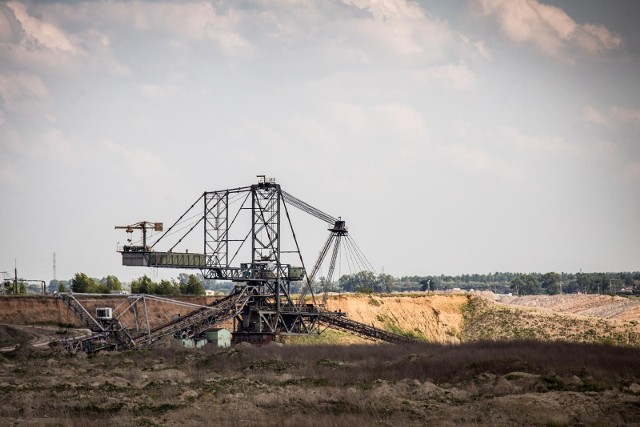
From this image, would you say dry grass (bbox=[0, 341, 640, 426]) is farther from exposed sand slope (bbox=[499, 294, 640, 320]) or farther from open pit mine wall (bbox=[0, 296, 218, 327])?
exposed sand slope (bbox=[499, 294, 640, 320])

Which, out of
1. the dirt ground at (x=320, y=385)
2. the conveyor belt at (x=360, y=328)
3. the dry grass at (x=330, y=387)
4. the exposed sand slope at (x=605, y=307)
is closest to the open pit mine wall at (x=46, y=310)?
the dirt ground at (x=320, y=385)

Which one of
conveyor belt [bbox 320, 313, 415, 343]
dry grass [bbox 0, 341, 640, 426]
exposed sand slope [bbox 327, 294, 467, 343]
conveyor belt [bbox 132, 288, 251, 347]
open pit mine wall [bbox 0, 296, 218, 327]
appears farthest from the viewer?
exposed sand slope [bbox 327, 294, 467, 343]

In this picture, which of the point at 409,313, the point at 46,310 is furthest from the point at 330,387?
the point at 409,313

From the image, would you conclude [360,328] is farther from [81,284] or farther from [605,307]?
[605,307]

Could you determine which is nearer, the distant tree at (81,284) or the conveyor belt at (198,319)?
the conveyor belt at (198,319)

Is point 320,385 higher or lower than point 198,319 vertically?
lower

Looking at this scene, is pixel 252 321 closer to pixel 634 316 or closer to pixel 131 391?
pixel 131 391

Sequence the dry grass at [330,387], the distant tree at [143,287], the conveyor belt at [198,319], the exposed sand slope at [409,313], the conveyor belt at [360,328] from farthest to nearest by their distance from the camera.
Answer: the distant tree at [143,287]
the exposed sand slope at [409,313]
the conveyor belt at [360,328]
the conveyor belt at [198,319]
the dry grass at [330,387]

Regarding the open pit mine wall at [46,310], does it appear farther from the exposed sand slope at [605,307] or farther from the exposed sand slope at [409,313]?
the exposed sand slope at [605,307]

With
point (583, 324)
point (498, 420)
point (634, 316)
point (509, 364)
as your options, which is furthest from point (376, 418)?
point (634, 316)

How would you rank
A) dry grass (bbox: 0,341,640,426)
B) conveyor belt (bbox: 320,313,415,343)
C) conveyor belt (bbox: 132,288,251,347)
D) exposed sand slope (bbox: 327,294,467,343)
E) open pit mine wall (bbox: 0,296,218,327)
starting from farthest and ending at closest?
exposed sand slope (bbox: 327,294,467,343) < open pit mine wall (bbox: 0,296,218,327) < conveyor belt (bbox: 320,313,415,343) < conveyor belt (bbox: 132,288,251,347) < dry grass (bbox: 0,341,640,426)


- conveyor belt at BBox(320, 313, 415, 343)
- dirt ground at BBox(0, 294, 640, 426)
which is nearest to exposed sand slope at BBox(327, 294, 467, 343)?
conveyor belt at BBox(320, 313, 415, 343)

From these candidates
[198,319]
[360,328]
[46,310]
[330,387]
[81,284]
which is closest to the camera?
[330,387]

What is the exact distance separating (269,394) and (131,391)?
32.6 feet
